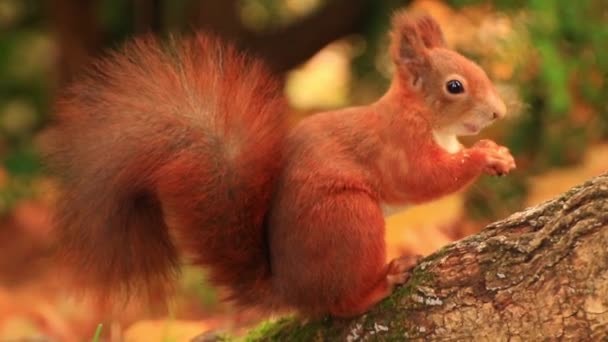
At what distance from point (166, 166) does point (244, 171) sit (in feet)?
0.39

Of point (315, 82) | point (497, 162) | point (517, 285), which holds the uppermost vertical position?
point (315, 82)

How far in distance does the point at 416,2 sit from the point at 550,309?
209 centimetres

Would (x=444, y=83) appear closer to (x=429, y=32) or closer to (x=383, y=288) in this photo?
(x=429, y=32)

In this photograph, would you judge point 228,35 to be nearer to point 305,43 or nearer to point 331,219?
point 305,43

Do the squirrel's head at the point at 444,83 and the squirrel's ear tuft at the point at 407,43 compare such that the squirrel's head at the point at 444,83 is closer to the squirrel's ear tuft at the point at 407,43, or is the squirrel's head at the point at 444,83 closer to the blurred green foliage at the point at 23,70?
the squirrel's ear tuft at the point at 407,43

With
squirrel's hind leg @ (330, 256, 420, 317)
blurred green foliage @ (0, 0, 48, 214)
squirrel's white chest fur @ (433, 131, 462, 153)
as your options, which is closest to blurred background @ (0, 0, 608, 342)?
blurred green foliage @ (0, 0, 48, 214)

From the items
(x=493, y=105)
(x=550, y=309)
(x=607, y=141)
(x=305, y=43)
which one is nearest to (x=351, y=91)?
(x=305, y=43)

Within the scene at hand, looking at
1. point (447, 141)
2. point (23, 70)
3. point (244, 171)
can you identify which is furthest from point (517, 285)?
point (23, 70)

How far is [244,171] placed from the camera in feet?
5.07

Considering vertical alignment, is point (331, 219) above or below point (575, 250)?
above

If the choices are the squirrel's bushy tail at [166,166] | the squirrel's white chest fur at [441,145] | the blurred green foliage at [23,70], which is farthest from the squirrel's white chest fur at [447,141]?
the blurred green foliage at [23,70]

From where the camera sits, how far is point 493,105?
5.31ft

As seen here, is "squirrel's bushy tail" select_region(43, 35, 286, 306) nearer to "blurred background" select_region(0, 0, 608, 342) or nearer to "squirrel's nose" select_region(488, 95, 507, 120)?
"squirrel's nose" select_region(488, 95, 507, 120)

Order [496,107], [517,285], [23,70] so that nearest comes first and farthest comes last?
[517,285]
[496,107]
[23,70]
